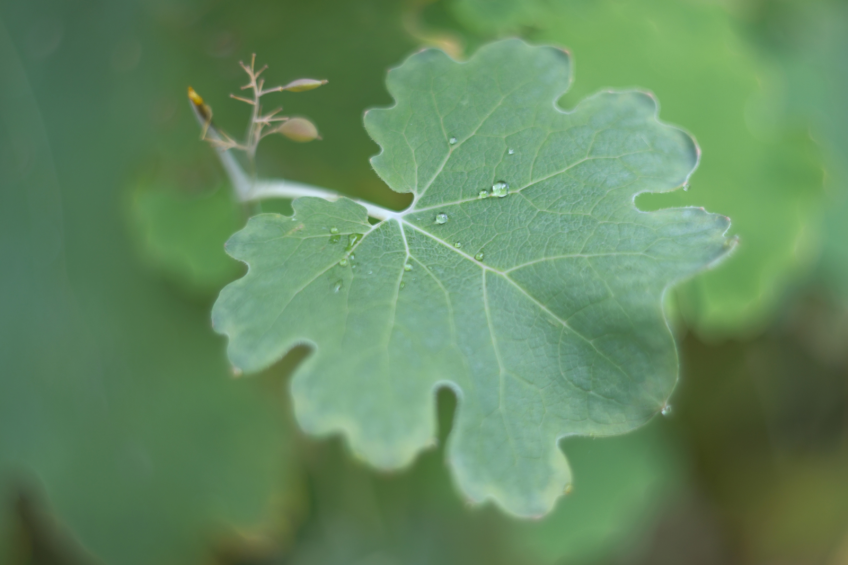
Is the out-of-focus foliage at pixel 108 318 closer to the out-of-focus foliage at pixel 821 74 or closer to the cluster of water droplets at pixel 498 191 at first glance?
the cluster of water droplets at pixel 498 191

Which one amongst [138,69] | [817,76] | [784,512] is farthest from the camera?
[784,512]

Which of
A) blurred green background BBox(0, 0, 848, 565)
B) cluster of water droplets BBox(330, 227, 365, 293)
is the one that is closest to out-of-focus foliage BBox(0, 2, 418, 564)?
blurred green background BBox(0, 0, 848, 565)

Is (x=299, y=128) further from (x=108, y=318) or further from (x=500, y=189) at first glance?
(x=108, y=318)

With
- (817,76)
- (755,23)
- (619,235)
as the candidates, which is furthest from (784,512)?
(619,235)

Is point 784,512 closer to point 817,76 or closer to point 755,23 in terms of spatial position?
point 817,76

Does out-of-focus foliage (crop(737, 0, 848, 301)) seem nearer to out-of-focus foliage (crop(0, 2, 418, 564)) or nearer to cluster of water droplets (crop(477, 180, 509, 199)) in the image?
cluster of water droplets (crop(477, 180, 509, 199))

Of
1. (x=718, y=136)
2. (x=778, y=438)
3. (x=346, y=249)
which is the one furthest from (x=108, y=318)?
(x=778, y=438)
